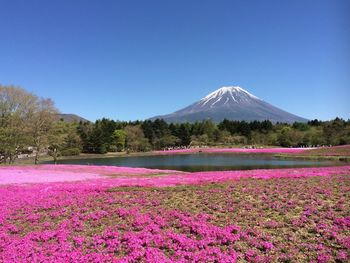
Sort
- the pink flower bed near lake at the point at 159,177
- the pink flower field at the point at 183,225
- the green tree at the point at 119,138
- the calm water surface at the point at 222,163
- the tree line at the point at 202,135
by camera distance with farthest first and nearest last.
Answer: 1. the green tree at the point at 119,138
2. the tree line at the point at 202,135
3. the calm water surface at the point at 222,163
4. the pink flower bed near lake at the point at 159,177
5. the pink flower field at the point at 183,225

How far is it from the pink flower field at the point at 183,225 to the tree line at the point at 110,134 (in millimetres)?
42852

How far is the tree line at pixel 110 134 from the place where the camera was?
55.3m

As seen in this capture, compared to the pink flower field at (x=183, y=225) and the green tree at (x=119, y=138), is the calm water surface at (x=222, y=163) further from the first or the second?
the green tree at (x=119, y=138)

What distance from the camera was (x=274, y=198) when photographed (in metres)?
14.8

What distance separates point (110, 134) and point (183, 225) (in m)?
116

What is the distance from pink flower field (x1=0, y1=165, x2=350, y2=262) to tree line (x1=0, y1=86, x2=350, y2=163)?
42.9m

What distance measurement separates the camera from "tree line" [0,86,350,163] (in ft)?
181

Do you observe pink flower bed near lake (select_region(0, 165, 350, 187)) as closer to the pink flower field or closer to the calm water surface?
the pink flower field

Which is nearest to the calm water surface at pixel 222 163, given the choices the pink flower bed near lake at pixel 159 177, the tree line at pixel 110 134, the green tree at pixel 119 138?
the tree line at pixel 110 134

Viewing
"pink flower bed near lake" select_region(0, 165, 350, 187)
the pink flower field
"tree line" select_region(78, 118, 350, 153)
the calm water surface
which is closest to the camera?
the pink flower field

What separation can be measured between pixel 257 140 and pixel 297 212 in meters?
124

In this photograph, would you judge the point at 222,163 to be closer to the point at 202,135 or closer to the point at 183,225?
the point at 183,225

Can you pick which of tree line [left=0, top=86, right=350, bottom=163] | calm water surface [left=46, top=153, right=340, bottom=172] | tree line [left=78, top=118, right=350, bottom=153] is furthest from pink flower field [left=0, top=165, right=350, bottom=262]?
tree line [left=78, top=118, right=350, bottom=153]

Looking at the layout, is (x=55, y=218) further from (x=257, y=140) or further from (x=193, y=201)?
(x=257, y=140)
